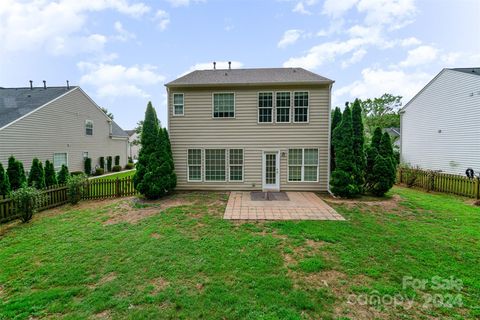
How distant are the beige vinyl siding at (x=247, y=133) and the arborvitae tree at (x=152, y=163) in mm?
1208

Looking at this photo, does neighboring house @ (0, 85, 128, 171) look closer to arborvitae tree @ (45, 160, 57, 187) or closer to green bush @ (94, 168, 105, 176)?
green bush @ (94, 168, 105, 176)

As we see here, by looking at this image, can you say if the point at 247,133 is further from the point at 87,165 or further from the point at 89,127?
the point at 89,127

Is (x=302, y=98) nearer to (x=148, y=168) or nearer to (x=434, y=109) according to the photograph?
(x=148, y=168)

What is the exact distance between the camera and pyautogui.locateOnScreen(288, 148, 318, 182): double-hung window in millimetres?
10883

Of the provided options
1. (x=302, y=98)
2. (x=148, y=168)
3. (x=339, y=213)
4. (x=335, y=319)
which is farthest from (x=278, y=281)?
(x=302, y=98)

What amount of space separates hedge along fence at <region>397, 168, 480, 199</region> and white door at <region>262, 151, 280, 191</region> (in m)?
8.48

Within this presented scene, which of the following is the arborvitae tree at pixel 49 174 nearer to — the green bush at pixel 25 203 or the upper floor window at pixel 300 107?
the green bush at pixel 25 203

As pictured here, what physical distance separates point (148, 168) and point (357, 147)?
974 cm

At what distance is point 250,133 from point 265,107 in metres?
1.55

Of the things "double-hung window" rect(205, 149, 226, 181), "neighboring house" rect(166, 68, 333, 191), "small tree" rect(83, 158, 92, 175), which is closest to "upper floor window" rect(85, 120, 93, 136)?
"small tree" rect(83, 158, 92, 175)

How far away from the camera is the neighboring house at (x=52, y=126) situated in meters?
13.2

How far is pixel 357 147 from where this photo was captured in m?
9.91

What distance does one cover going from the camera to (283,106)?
10812 millimetres

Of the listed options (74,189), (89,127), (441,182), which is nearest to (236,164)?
(74,189)
